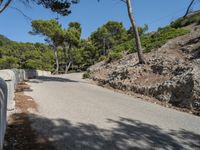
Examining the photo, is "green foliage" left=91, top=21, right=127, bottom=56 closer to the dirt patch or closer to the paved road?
the paved road

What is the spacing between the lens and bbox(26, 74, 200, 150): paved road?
6.93 m

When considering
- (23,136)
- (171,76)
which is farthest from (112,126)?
(171,76)

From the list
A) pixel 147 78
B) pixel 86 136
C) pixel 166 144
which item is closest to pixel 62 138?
pixel 86 136

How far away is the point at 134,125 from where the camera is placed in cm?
888

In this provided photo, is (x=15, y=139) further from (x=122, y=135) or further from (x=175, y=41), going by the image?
(x=175, y=41)

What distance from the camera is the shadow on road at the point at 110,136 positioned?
6.68 m

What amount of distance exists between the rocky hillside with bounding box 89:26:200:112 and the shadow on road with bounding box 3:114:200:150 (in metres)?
4.16

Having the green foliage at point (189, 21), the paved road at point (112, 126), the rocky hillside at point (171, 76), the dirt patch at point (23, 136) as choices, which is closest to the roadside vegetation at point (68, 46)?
the green foliage at point (189, 21)

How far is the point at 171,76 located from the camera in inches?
610

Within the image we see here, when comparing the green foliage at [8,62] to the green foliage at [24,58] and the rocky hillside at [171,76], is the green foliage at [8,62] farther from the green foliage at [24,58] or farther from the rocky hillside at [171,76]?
the rocky hillside at [171,76]

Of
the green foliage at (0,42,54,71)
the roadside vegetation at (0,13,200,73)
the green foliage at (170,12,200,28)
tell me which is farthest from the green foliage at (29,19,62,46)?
the green foliage at (170,12,200,28)

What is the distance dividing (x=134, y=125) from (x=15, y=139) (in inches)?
133

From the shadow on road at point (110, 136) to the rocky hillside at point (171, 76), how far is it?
4163mm

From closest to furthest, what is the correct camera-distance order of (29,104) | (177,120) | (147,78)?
(177,120) < (29,104) < (147,78)
